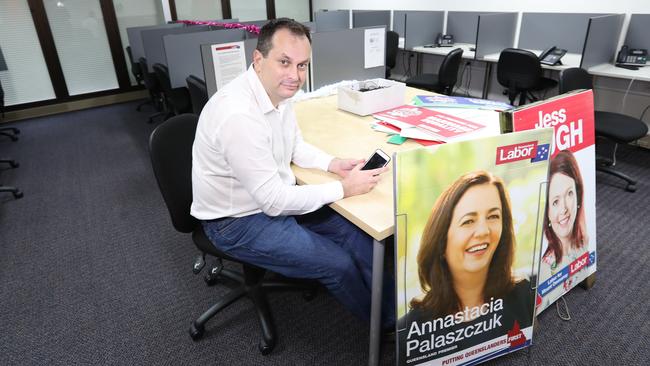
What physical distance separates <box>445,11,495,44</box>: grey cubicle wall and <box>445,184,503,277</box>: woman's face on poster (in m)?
3.99

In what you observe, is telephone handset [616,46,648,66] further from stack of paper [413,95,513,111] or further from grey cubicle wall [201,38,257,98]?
grey cubicle wall [201,38,257,98]

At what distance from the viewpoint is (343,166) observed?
1318 mm

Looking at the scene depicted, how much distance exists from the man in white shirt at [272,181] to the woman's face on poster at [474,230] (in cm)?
28

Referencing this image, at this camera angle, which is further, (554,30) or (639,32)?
(554,30)

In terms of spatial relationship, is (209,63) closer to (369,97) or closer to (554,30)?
(369,97)

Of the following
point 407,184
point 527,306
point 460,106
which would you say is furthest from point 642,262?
point 407,184

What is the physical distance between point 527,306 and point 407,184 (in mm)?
735

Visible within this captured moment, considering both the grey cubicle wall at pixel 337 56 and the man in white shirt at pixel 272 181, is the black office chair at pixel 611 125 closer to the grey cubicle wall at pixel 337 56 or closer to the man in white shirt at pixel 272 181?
the grey cubicle wall at pixel 337 56

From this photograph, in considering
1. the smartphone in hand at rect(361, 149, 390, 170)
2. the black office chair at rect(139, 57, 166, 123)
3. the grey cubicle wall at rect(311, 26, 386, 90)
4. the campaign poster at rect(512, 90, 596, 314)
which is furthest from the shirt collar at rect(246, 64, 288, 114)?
the black office chair at rect(139, 57, 166, 123)

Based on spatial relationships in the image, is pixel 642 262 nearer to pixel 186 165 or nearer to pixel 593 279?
pixel 593 279

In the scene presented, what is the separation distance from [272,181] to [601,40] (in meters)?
3.32

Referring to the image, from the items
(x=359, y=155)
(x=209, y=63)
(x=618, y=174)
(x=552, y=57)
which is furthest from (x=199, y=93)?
(x=552, y=57)

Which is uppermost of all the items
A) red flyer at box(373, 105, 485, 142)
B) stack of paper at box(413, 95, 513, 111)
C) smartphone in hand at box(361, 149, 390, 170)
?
stack of paper at box(413, 95, 513, 111)

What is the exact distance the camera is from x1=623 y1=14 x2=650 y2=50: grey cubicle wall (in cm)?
312
